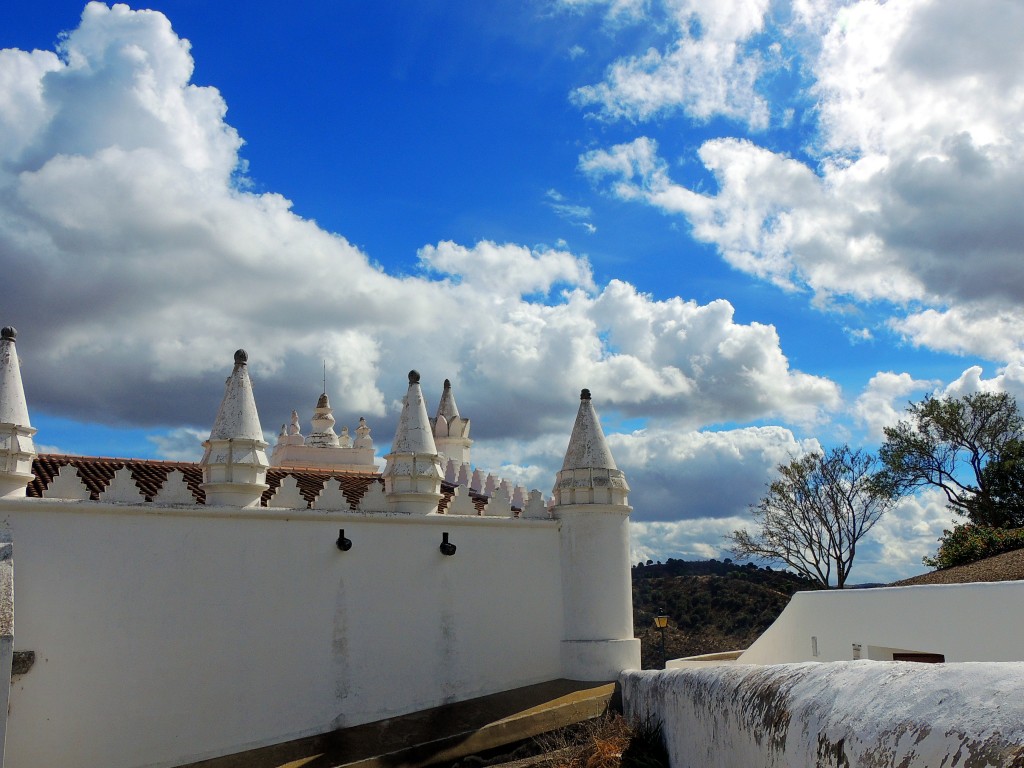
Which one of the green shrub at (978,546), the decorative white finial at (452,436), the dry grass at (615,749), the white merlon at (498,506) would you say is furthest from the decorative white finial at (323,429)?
the green shrub at (978,546)

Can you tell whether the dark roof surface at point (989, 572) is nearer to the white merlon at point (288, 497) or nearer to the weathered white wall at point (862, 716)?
the white merlon at point (288, 497)

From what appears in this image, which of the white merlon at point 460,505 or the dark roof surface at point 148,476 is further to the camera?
the white merlon at point 460,505

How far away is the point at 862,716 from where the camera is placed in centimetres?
388

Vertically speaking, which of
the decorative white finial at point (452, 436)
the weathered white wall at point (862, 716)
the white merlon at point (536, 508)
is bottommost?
the weathered white wall at point (862, 716)

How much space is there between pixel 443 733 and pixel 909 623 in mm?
7007

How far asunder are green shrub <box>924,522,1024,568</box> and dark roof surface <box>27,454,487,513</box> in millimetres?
13507

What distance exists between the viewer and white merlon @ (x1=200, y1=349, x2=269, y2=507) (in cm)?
1148

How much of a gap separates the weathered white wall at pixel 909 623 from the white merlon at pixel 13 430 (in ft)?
33.2

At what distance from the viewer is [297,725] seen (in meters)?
11.5

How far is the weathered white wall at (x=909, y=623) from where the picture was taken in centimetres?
1106

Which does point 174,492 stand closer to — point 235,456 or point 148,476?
point 235,456

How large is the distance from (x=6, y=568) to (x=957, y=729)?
9.32 meters

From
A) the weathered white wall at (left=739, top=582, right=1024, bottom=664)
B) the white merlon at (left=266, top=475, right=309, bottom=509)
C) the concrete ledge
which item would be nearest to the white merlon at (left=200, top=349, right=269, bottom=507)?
the white merlon at (left=266, top=475, right=309, bottom=509)

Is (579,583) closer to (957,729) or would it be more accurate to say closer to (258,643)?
(258,643)
